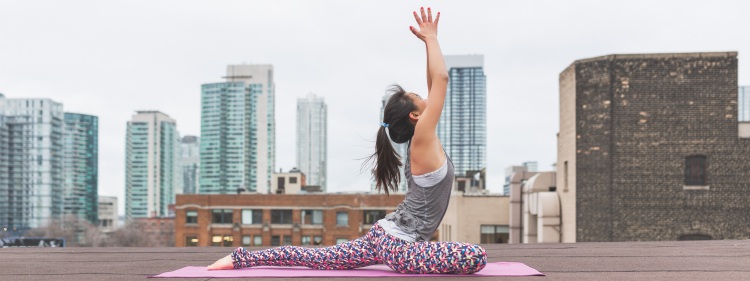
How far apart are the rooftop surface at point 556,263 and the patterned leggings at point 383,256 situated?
14cm

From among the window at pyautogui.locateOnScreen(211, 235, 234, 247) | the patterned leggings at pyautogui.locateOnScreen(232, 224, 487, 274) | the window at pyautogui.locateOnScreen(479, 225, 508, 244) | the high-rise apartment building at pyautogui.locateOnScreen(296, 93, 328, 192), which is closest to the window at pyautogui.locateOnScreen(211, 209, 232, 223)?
the window at pyautogui.locateOnScreen(211, 235, 234, 247)

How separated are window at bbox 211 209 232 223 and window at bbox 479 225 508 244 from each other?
970 inches

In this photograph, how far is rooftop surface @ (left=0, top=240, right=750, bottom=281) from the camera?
5605 mm

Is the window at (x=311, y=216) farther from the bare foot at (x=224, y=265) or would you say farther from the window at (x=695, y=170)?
the bare foot at (x=224, y=265)

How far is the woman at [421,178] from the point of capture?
5.03 meters

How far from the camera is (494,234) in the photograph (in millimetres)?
38062

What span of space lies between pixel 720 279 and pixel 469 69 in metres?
176

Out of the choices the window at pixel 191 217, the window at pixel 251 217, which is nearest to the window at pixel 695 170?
the window at pixel 251 217

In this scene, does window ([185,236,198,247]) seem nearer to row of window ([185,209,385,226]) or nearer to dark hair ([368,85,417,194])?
row of window ([185,209,385,226])

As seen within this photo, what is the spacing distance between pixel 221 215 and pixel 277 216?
4.55 meters

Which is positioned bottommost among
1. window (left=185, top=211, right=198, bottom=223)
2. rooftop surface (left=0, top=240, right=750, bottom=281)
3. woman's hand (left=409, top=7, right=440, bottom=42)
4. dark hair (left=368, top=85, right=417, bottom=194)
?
window (left=185, top=211, right=198, bottom=223)

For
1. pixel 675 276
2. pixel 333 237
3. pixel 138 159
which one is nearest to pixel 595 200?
pixel 675 276

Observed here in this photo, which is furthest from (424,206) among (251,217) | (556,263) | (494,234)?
(251,217)

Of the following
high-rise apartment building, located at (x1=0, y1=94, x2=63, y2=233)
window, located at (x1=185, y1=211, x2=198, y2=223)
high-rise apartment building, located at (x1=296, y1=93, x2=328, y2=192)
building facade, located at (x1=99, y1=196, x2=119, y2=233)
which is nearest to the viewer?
window, located at (x1=185, y1=211, x2=198, y2=223)
